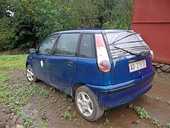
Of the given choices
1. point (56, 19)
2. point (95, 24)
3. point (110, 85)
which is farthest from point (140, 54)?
point (95, 24)

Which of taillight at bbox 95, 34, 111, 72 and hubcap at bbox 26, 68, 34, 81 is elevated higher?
taillight at bbox 95, 34, 111, 72

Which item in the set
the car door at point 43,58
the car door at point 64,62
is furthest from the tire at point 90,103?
the car door at point 43,58

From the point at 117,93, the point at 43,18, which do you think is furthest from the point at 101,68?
the point at 43,18

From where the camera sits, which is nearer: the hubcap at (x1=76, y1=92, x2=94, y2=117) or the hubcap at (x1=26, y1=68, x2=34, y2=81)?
the hubcap at (x1=76, y1=92, x2=94, y2=117)

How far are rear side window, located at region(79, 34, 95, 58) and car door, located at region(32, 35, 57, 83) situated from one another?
1.24 meters

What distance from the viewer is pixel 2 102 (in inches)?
248

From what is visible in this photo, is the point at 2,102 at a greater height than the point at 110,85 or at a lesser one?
Answer: lesser

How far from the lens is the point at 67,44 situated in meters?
5.42

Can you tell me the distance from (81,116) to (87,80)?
81 centimetres

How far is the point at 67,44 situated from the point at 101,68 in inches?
49.6

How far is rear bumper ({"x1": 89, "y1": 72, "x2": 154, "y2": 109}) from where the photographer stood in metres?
4.42

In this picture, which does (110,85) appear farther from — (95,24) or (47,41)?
(95,24)

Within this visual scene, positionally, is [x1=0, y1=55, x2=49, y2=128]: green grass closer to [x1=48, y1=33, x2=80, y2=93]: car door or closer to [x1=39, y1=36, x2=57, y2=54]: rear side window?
[x1=48, y1=33, x2=80, y2=93]: car door

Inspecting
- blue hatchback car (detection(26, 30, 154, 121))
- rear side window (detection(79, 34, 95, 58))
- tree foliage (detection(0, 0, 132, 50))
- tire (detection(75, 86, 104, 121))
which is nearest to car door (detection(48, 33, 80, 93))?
blue hatchback car (detection(26, 30, 154, 121))
